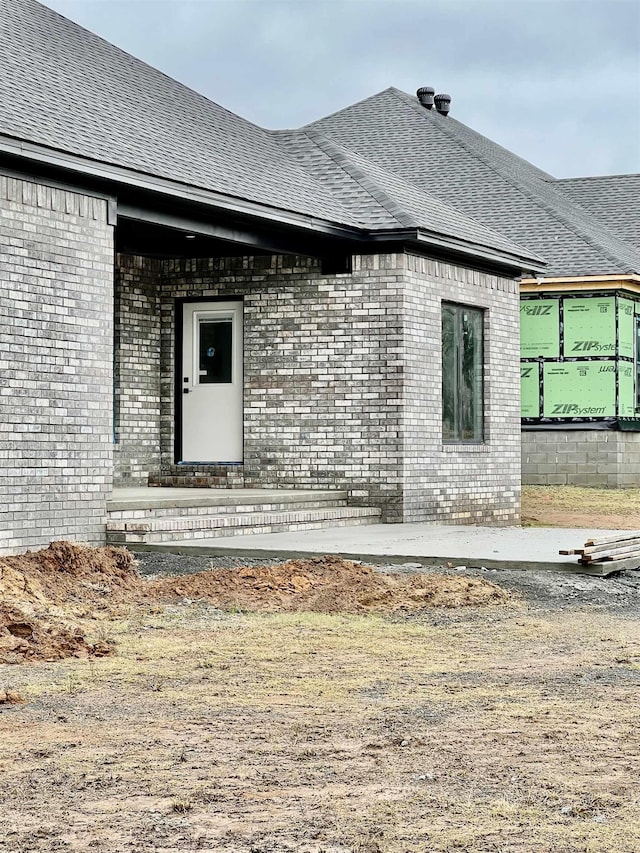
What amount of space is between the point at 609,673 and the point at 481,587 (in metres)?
3.15

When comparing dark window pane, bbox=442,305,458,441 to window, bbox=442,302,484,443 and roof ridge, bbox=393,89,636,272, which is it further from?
roof ridge, bbox=393,89,636,272

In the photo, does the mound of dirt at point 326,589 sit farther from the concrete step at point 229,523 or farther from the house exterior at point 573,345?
the house exterior at point 573,345

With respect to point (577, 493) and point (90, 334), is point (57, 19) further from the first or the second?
point (577, 493)

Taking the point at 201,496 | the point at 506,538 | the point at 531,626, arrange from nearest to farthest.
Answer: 1. the point at 531,626
2. the point at 506,538
3. the point at 201,496

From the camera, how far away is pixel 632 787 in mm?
5422

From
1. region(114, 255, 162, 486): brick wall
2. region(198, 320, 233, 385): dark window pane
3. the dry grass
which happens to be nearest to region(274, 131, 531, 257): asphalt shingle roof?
region(198, 320, 233, 385): dark window pane

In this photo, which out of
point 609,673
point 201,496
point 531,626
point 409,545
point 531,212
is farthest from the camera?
point 531,212

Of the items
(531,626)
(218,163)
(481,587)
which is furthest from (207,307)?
(531,626)

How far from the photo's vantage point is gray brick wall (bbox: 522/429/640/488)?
26.3 meters

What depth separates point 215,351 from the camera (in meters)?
18.2

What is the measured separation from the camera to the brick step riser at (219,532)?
1349 centimetres

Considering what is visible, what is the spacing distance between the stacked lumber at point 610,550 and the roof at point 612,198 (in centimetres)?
1905

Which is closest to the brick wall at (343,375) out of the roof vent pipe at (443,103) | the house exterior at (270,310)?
the house exterior at (270,310)

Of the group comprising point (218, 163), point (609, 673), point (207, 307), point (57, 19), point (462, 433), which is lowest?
point (609, 673)
